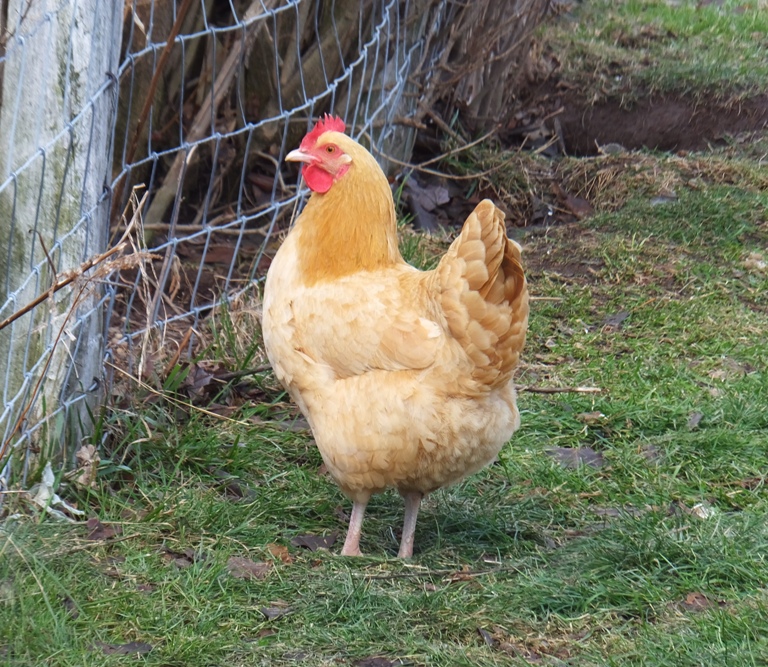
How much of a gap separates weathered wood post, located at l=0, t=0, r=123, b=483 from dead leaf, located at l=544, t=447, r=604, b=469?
5.92ft

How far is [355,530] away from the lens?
3.25 m

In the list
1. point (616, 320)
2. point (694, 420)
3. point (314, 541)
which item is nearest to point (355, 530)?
point (314, 541)

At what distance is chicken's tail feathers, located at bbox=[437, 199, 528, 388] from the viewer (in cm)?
284

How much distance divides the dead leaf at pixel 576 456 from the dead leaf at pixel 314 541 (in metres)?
0.99

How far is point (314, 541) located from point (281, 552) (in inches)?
7.5

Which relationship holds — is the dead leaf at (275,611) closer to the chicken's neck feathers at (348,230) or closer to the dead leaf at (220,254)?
the chicken's neck feathers at (348,230)

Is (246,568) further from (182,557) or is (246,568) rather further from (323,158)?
(323,158)

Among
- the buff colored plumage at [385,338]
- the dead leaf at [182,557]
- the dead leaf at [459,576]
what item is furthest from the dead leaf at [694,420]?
the dead leaf at [182,557]

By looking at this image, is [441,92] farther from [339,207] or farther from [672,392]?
[339,207]

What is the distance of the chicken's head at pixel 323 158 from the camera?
3346 mm

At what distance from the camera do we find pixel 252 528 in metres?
3.25

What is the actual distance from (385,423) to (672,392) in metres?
1.78

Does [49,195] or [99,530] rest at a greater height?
[49,195]

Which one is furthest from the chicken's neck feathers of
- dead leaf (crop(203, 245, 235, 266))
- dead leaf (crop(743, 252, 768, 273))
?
dead leaf (crop(743, 252, 768, 273))
